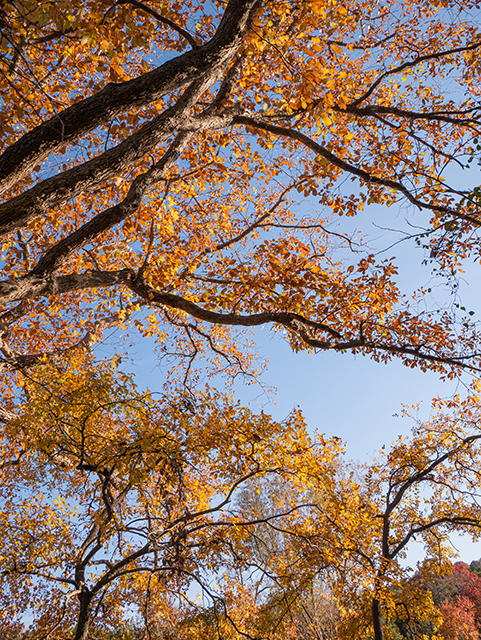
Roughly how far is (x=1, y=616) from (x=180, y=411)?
751cm

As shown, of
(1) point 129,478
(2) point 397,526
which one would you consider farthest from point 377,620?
(1) point 129,478

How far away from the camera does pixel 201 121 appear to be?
5.04 meters

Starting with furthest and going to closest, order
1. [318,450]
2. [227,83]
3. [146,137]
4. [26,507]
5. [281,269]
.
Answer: [26,507]
[318,450]
[281,269]
[227,83]
[146,137]

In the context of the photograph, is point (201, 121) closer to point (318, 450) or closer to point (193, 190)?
point (193, 190)

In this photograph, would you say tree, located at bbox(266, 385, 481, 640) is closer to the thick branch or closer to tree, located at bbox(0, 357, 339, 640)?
tree, located at bbox(0, 357, 339, 640)

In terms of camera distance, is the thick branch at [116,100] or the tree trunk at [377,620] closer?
the thick branch at [116,100]

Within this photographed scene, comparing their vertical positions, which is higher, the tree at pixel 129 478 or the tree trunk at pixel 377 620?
the tree at pixel 129 478

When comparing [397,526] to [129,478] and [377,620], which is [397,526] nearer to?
[377,620]

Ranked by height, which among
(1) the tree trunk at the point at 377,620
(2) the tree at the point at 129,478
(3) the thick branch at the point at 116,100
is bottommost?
(1) the tree trunk at the point at 377,620

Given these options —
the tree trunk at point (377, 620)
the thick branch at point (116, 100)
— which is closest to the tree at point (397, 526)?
the tree trunk at point (377, 620)

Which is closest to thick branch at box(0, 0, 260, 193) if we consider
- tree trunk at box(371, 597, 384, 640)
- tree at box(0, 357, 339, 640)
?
tree at box(0, 357, 339, 640)

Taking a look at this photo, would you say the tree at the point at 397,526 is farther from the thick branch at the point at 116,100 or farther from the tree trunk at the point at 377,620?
the thick branch at the point at 116,100

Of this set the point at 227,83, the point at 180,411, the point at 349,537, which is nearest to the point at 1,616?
the point at 180,411

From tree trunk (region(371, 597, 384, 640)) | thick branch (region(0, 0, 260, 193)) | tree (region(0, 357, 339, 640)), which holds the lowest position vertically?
tree trunk (region(371, 597, 384, 640))
